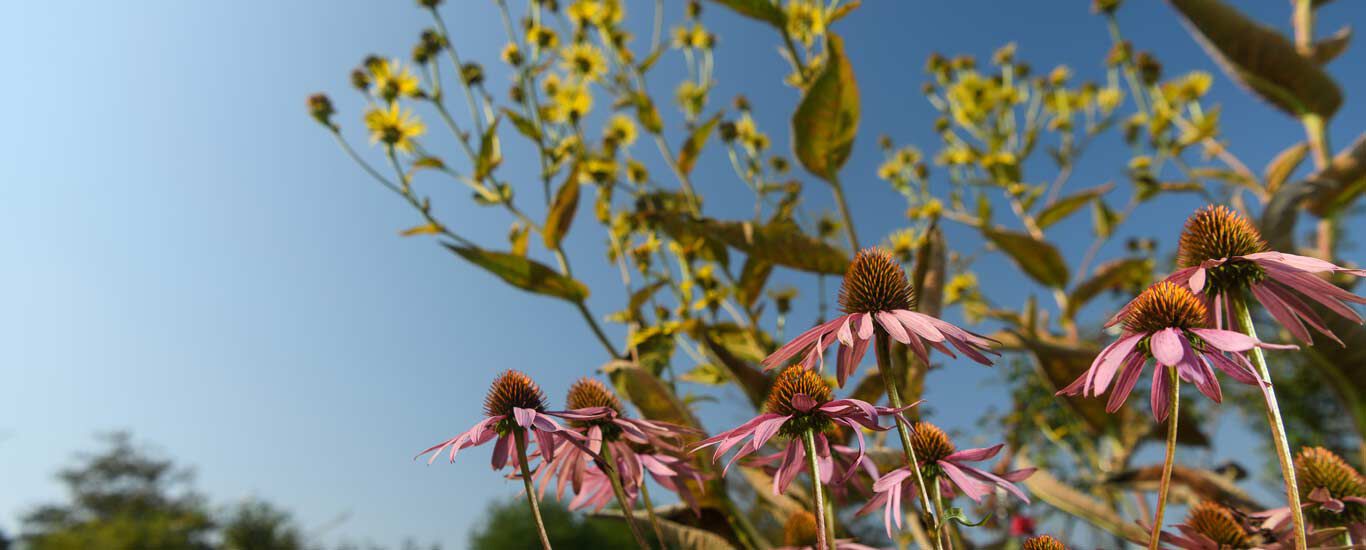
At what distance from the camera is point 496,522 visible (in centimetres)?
860

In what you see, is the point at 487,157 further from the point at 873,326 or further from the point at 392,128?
the point at 873,326

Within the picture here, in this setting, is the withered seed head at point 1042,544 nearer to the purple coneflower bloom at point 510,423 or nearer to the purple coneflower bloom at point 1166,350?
the purple coneflower bloom at point 1166,350

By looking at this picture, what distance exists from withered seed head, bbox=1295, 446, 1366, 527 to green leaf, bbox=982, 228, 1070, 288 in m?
1.02

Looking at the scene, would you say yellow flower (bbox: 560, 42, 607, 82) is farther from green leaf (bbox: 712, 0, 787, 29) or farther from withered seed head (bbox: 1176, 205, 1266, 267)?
withered seed head (bbox: 1176, 205, 1266, 267)

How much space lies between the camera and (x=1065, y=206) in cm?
211

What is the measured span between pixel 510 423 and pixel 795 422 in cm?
25

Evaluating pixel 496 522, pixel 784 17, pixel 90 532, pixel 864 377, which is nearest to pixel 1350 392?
pixel 864 377

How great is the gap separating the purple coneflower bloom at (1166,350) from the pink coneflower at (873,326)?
0.09 m

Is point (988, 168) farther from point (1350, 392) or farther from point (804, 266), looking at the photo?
point (804, 266)

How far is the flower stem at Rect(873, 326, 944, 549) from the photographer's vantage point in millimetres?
443

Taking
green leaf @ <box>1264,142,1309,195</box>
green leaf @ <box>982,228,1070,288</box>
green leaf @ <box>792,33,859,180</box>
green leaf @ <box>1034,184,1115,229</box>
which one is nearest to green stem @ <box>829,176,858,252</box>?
green leaf @ <box>792,33,859,180</box>

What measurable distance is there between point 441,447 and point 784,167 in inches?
78.9

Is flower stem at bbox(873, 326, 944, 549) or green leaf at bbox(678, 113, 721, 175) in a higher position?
green leaf at bbox(678, 113, 721, 175)

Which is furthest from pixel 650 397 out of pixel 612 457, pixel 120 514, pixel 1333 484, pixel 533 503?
pixel 120 514
